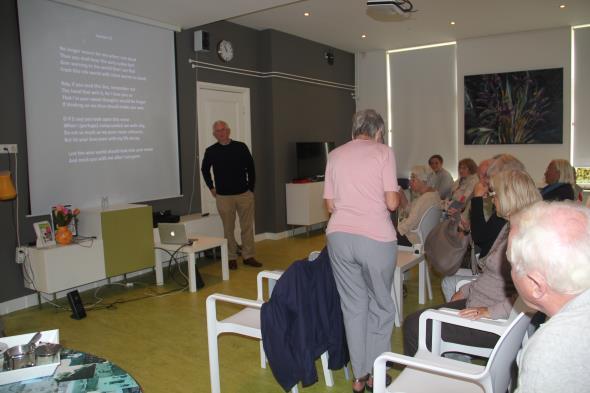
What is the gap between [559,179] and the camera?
4.48 m

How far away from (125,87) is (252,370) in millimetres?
3432

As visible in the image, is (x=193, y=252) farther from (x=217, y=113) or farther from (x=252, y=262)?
(x=217, y=113)

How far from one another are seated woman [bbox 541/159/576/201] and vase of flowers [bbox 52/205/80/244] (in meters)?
4.05

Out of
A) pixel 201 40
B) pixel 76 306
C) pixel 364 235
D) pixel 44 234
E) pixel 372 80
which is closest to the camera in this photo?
pixel 364 235

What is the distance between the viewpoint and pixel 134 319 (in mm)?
4062

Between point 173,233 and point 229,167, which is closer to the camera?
point 173,233

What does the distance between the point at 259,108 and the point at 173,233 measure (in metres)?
2.88

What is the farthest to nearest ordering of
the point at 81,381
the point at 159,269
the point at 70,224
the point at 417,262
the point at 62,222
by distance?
the point at 159,269, the point at 70,224, the point at 62,222, the point at 417,262, the point at 81,381

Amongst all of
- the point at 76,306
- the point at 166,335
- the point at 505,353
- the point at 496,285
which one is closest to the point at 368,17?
the point at 166,335

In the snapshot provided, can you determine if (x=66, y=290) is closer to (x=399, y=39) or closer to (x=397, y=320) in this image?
(x=397, y=320)

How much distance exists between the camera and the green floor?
2969 millimetres

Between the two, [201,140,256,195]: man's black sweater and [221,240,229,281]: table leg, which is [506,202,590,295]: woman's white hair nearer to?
[221,240,229,281]: table leg

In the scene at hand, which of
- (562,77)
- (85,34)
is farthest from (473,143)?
(85,34)

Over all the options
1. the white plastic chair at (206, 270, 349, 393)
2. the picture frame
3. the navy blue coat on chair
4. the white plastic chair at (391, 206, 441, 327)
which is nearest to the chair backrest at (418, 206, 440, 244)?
the white plastic chair at (391, 206, 441, 327)
